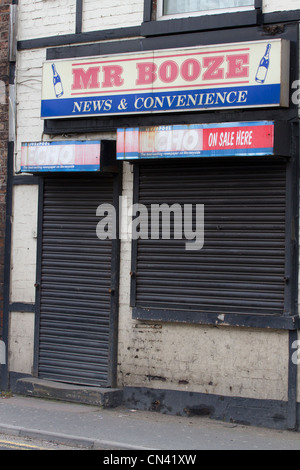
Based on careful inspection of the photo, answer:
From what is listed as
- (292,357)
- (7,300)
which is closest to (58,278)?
(7,300)

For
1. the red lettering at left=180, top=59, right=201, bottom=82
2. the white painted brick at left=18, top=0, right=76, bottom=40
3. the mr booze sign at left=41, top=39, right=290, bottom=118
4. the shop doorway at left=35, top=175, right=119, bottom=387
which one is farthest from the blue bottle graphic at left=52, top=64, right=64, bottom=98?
the red lettering at left=180, top=59, right=201, bottom=82

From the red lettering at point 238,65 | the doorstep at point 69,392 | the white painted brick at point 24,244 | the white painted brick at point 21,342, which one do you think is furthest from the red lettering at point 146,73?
the doorstep at point 69,392

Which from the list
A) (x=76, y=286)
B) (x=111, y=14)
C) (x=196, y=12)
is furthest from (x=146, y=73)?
(x=76, y=286)

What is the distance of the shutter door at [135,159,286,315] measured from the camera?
10.1 metres

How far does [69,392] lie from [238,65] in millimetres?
4909

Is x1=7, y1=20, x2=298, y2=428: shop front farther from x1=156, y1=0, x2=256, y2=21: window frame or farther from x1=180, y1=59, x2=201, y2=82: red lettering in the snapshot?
x1=156, y1=0, x2=256, y2=21: window frame

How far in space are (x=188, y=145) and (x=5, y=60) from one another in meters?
3.77

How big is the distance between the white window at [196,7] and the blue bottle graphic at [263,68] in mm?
841

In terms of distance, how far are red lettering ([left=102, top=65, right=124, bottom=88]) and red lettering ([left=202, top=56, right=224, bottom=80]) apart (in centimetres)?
127

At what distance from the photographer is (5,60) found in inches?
492

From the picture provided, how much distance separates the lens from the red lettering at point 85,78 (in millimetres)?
11352

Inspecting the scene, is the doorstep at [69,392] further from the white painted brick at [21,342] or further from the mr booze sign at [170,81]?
the mr booze sign at [170,81]

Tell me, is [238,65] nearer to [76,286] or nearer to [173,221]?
[173,221]
